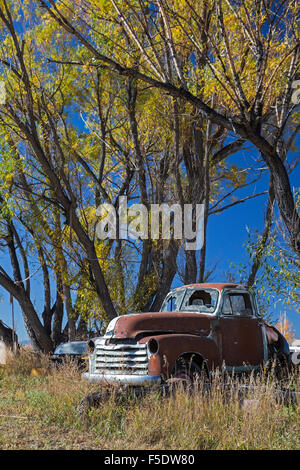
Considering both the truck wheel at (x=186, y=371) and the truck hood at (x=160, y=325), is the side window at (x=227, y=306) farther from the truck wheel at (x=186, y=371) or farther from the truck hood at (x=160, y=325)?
the truck wheel at (x=186, y=371)

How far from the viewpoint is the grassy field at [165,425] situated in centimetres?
619

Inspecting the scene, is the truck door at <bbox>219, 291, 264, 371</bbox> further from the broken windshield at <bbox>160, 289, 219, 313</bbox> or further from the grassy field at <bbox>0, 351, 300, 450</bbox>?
the grassy field at <bbox>0, 351, 300, 450</bbox>

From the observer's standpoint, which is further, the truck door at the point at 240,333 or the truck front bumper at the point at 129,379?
the truck door at the point at 240,333

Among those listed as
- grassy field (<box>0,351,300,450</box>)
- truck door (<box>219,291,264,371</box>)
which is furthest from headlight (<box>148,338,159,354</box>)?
truck door (<box>219,291,264,371</box>)

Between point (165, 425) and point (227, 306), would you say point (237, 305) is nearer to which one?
point (227, 306)

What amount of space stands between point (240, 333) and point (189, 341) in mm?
1629

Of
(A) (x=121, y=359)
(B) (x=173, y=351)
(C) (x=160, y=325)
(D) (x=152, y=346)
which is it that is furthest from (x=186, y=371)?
(A) (x=121, y=359)

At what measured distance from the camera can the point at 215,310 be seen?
30.6 ft

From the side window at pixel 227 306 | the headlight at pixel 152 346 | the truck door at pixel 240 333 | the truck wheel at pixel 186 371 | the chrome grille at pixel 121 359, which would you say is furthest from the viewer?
the side window at pixel 227 306

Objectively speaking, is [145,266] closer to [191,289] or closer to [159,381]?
[191,289]

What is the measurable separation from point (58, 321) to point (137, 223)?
17.8 ft

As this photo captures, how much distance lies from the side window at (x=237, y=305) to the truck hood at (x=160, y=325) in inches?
26.5

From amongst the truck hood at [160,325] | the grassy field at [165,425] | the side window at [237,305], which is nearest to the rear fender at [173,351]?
the truck hood at [160,325]

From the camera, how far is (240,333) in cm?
943
